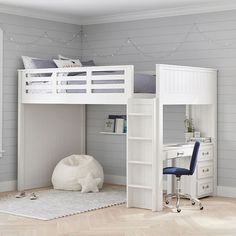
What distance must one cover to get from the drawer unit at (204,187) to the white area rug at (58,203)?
96 cm

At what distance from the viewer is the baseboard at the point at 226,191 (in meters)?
7.31

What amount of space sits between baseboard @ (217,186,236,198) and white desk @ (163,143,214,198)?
13cm

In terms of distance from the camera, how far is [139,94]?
655 centimetres

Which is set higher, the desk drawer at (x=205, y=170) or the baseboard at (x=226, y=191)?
the desk drawer at (x=205, y=170)

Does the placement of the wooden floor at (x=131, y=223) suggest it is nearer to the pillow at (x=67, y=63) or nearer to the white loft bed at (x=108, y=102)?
the white loft bed at (x=108, y=102)

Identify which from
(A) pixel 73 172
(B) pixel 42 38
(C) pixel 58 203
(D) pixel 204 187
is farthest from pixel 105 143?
(C) pixel 58 203

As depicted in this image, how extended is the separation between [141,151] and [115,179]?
211 centimetres

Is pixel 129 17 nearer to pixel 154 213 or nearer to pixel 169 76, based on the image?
pixel 169 76

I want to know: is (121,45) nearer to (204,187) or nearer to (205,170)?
(205,170)

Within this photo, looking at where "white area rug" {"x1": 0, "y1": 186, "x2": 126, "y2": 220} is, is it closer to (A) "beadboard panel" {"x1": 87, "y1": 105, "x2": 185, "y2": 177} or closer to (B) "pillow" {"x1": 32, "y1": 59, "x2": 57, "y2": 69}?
(A) "beadboard panel" {"x1": 87, "y1": 105, "x2": 185, "y2": 177}

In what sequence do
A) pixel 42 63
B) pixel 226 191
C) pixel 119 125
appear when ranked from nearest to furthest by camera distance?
pixel 226 191
pixel 42 63
pixel 119 125

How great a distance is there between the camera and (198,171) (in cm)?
708

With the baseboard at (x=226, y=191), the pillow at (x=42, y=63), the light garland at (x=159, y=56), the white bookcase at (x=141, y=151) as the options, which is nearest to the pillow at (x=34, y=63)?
the pillow at (x=42, y=63)

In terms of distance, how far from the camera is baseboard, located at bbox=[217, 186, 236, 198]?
731 cm
